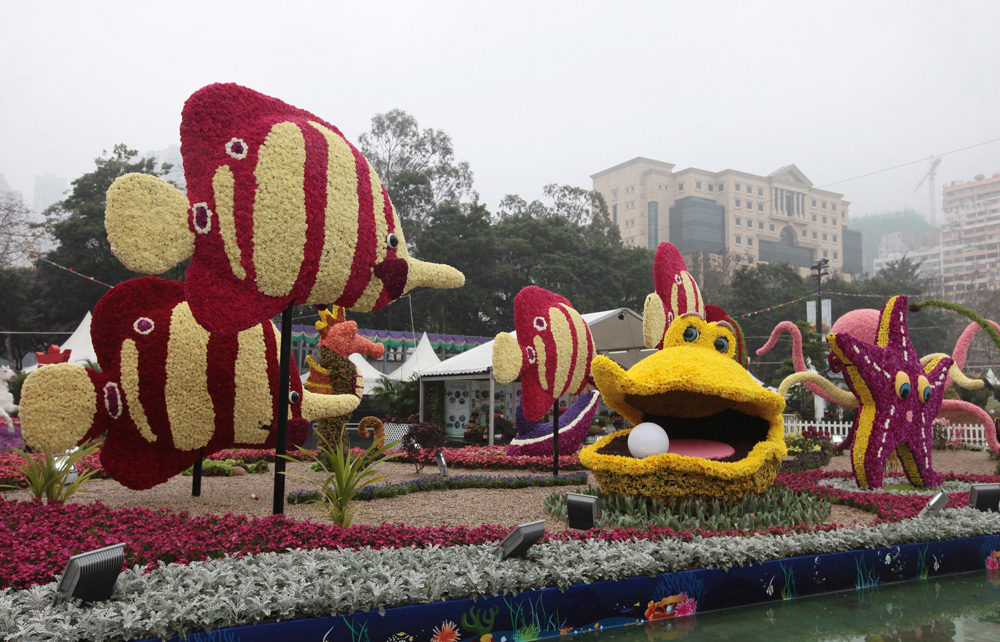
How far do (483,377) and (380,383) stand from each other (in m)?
7.05

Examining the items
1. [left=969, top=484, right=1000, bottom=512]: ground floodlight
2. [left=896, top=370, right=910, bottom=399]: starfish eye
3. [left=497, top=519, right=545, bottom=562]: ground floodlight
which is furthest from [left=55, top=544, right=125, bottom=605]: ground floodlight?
[left=896, top=370, right=910, bottom=399]: starfish eye

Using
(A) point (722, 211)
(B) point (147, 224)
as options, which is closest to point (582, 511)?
(B) point (147, 224)

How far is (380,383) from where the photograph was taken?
80.0ft

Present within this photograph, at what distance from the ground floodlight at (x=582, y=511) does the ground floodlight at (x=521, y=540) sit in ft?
5.23

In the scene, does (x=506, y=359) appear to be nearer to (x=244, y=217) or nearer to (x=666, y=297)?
(x=666, y=297)

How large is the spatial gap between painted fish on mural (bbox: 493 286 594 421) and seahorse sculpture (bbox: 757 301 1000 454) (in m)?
3.76

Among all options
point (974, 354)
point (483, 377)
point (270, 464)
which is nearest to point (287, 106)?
point (270, 464)

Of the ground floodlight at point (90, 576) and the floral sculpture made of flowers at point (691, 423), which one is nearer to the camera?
the ground floodlight at point (90, 576)

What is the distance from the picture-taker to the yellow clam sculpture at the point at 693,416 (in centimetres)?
689

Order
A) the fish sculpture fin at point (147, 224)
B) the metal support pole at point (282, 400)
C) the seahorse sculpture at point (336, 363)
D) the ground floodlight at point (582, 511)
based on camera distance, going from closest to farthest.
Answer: the fish sculpture fin at point (147, 224) → the ground floodlight at point (582, 511) → the metal support pole at point (282, 400) → the seahorse sculpture at point (336, 363)

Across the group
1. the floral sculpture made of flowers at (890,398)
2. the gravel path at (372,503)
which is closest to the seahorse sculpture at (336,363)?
the gravel path at (372,503)

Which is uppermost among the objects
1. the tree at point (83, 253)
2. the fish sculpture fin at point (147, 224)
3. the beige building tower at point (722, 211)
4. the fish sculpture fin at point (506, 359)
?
the beige building tower at point (722, 211)

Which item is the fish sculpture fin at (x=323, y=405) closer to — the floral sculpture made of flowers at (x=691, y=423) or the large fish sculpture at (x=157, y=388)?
the large fish sculpture at (x=157, y=388)

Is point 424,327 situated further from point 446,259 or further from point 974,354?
point 974,354
